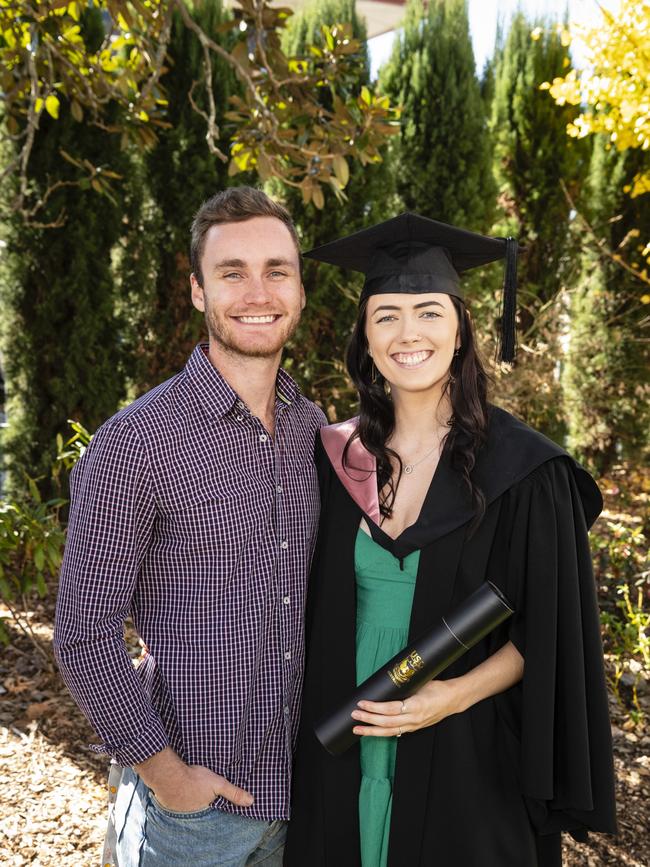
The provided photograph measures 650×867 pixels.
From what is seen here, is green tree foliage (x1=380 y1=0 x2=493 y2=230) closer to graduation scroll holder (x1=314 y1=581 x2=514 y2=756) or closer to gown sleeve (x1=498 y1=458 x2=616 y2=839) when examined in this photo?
gown sleeve (x1=498 y1=458 x2=616 y2=839)

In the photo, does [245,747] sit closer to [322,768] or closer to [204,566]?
[322,768]

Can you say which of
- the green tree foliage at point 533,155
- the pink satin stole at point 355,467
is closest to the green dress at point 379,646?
the pink satin stole at point 355,467

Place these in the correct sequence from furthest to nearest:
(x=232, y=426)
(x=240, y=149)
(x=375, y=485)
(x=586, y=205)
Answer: (x=586, y=205), (x=240, y=149), (x=375, y=485), (x=232, y=426)

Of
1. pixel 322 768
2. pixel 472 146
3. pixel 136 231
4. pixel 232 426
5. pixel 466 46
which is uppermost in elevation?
pixel 466 46

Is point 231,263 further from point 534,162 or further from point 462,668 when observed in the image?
point 534,162

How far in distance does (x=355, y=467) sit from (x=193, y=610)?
0.54 metres

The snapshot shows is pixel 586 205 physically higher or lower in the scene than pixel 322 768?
higher

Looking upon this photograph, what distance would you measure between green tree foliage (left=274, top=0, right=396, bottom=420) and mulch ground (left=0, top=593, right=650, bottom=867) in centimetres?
308

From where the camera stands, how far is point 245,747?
69.3 inches

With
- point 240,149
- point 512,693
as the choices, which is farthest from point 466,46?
point 512,693

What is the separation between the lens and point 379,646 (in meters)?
1.85

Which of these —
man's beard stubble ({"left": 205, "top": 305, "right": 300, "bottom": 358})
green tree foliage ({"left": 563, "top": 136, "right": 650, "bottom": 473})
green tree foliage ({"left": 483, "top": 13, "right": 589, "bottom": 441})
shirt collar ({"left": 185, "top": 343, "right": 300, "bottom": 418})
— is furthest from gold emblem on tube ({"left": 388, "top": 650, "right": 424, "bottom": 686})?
green tree foliage ({"left": 563, "top": 136, "right": 650, "bottom": 473})

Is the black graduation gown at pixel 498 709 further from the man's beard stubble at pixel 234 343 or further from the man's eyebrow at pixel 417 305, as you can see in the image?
the man's beard stubble at pixel 234 343

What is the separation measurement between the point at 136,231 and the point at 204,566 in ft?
16.0
